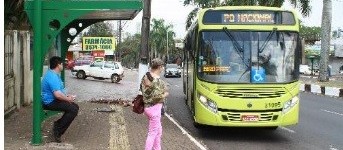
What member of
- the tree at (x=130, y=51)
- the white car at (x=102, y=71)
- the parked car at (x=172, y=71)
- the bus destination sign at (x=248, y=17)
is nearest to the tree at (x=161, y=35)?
the tree at (x=130, y=51)

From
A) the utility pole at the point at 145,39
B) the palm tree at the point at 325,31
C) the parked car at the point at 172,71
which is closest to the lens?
the utility pole at the point at 145,39

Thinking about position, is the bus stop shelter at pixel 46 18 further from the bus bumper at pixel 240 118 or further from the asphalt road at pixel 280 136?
the asphalt road at pixel 280 136

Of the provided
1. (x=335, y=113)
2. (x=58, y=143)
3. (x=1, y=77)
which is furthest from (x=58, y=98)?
(x=335, y=113)

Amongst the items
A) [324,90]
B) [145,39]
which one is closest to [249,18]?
[145,39]

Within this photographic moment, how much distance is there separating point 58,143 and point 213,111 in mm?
3423

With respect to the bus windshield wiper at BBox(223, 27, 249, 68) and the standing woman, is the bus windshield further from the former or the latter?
the standing woman

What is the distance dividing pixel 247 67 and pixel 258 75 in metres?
0.29

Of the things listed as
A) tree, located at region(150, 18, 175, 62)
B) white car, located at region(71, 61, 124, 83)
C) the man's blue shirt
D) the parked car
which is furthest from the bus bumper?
tree, located at region(150, 18, 175, 62)

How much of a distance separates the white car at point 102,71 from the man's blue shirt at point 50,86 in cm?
2960

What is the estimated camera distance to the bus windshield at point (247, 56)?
11.6 meters

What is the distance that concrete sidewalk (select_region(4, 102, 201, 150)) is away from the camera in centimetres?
955

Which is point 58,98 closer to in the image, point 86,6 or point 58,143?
point 58,143

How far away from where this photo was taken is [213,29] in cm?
1181

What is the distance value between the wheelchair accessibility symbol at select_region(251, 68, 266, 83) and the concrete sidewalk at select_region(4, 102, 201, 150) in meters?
1.90
